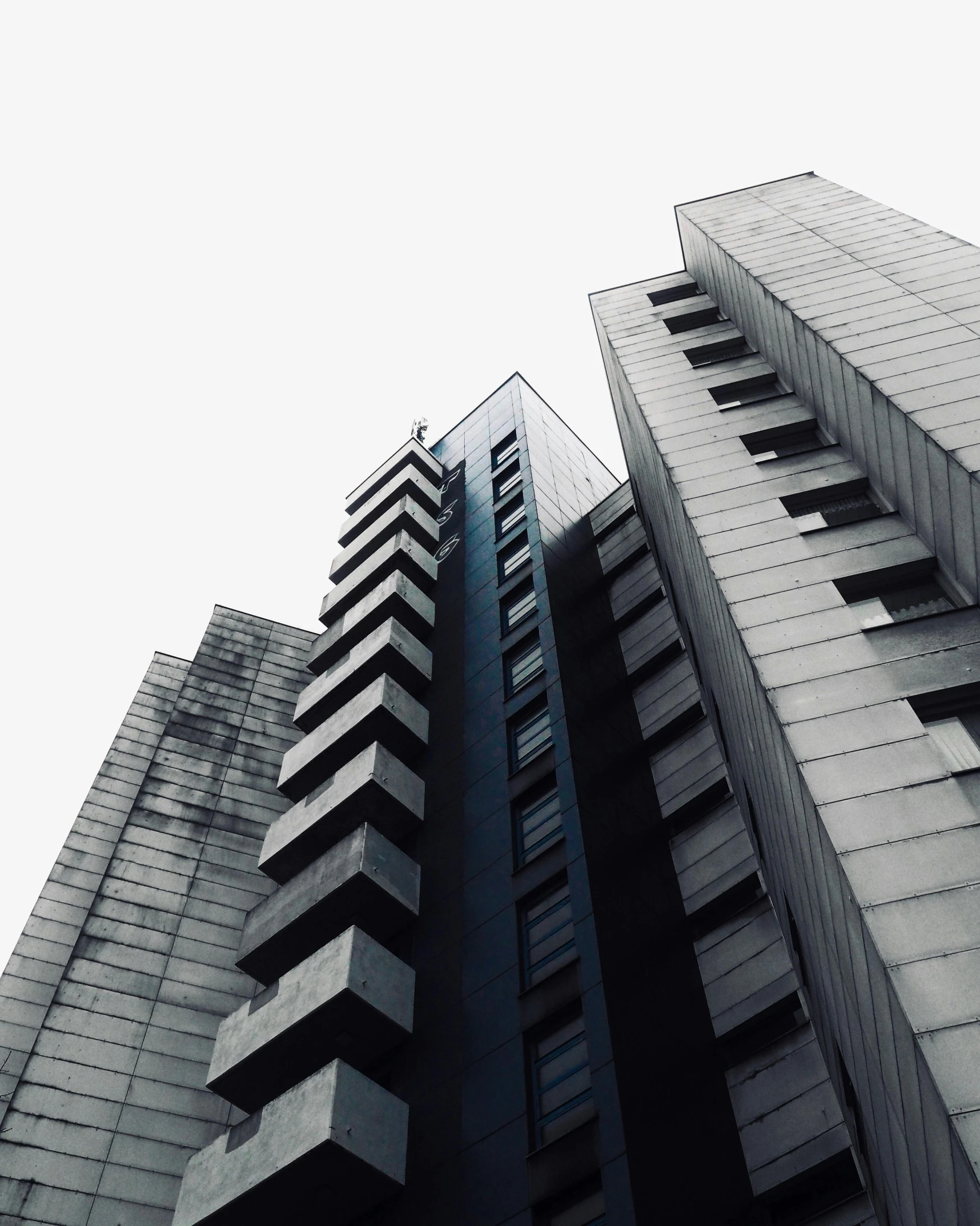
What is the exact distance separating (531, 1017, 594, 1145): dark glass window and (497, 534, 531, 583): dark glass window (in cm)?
1875

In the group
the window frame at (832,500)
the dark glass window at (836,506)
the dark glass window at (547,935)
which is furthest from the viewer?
the dark glass window at (836,506)

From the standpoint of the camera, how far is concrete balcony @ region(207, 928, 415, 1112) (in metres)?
21.4

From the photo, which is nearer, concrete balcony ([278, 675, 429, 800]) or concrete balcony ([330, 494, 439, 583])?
concrete balcony ([278, 675, 429, 800])

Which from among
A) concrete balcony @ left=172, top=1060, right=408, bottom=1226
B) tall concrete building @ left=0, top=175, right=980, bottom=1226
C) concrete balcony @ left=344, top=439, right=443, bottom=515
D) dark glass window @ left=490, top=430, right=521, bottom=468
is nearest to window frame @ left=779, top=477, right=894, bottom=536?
tall concrete building @ left=0, top=175, right=980, bottom=1226

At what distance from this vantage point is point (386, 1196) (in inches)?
A: 741

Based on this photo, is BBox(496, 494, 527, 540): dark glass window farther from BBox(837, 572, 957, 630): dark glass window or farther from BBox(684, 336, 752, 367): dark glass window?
BBox(837, 572, 957, 630): dark glass window

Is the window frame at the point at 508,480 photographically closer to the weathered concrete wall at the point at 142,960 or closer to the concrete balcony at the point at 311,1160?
the weathered concrete wall at the point at 142,960

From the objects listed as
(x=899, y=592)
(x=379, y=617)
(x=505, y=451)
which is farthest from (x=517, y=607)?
(x=899, y=592)

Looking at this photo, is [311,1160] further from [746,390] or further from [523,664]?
[746,390]

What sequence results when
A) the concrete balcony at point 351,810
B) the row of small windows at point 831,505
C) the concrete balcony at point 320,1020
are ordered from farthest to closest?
the concrete balcony at point 351,810
the concrete balcony at point 320,1020
the row of small windows at point 831,505

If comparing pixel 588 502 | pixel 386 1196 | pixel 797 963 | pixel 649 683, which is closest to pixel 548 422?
pixel 588 502

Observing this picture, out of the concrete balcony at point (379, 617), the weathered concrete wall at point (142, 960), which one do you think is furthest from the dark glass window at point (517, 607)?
the weathered concrete wall at point (142, 960)

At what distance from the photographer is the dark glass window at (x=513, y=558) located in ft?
117

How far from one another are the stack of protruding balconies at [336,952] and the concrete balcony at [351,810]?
0.05 meters
